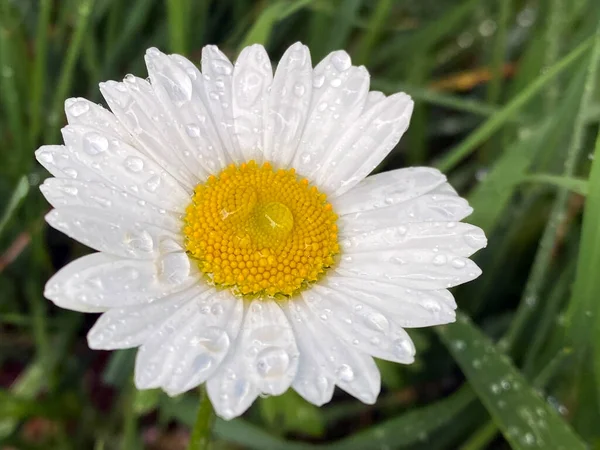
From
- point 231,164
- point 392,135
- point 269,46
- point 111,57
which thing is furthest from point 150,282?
point 269,46

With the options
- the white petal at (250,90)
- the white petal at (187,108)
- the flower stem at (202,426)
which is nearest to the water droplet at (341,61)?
the white petal at (250,90)

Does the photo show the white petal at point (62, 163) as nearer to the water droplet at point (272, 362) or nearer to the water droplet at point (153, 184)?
the water droplet at point (153, 184)

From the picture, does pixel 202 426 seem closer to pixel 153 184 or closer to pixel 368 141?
pixel 153 184

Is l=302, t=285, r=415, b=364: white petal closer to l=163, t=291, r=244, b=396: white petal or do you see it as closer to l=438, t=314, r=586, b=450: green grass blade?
l=163, t=291, r=244, b=396: white petal

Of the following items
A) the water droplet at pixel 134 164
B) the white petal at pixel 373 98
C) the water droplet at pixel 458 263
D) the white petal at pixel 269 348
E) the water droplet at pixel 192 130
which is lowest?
the water droplet at pixel 458 263

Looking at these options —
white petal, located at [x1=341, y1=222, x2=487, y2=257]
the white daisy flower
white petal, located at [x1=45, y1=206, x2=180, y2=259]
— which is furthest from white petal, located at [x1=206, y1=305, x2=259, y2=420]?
white petal, located at [x1=341, y1=222, x2=487, y2=257]

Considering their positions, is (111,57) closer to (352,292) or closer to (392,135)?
(392,135)
